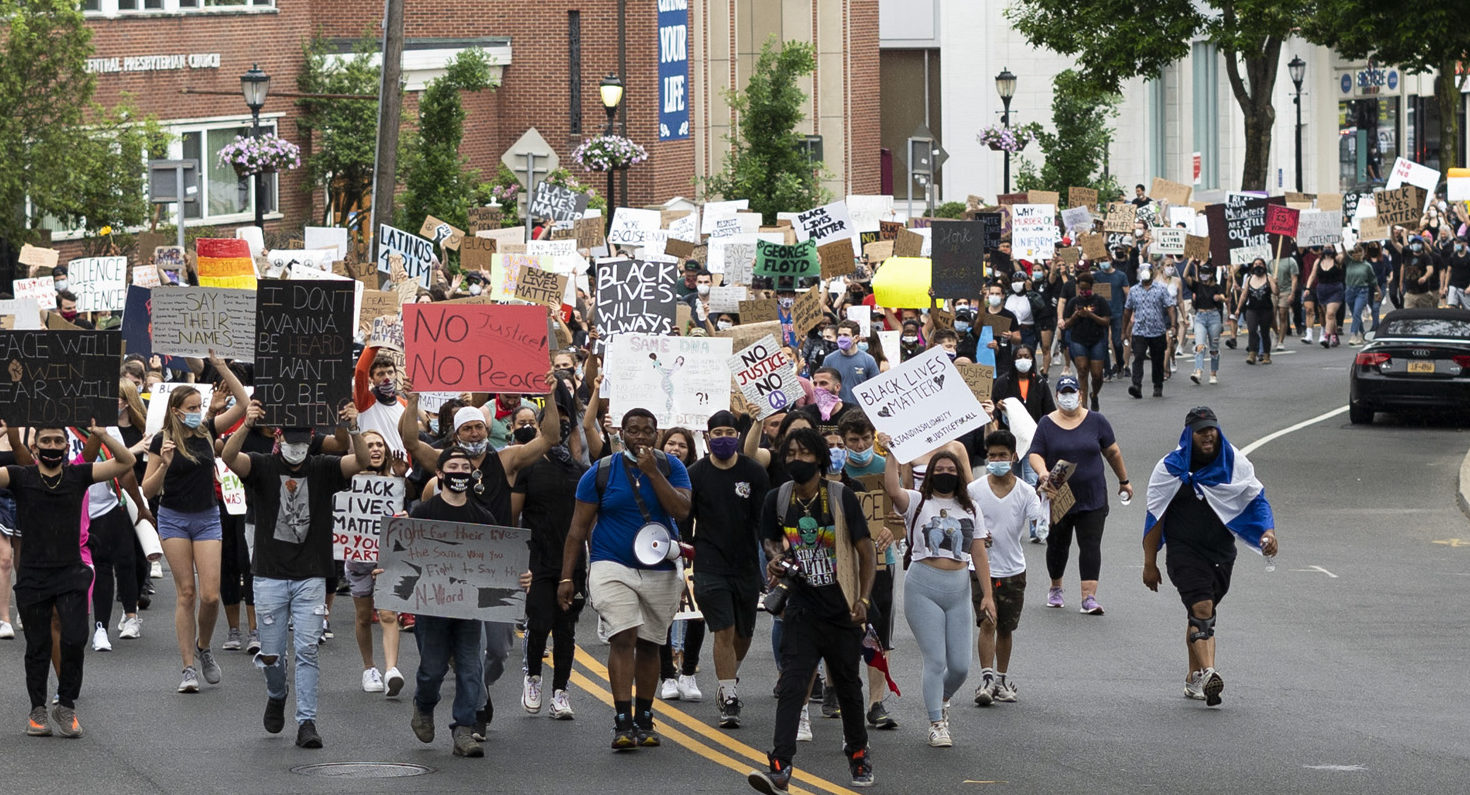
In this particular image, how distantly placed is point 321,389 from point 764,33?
51.3 m

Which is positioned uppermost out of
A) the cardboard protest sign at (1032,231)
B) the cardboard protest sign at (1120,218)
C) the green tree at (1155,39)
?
the green tree at (1155,39)

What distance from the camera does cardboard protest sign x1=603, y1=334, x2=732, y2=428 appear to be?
13945 mm

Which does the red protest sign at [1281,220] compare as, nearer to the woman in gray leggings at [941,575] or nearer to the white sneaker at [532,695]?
the woman in gray leggings at [941,575]

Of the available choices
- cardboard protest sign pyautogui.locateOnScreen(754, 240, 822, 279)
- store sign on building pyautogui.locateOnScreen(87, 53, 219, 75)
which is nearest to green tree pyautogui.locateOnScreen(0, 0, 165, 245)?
store sign on building pyautogui.locateOnScreen(87, 53, 219, 75)

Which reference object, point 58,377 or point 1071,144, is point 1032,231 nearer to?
point 1071,144

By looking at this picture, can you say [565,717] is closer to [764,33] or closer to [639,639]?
[639,639]

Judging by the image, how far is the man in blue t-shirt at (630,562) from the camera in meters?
11.2

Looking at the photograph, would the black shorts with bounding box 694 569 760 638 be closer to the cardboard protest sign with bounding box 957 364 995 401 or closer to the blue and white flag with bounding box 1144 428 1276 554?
the blue and white flag with bounding box 1144 428 1276 554

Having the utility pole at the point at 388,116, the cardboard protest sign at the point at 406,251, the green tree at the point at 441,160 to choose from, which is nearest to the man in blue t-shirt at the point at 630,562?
the cardboard protest sign at the point at 406,251

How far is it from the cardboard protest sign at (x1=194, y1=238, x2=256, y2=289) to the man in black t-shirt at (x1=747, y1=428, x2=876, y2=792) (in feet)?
40.9

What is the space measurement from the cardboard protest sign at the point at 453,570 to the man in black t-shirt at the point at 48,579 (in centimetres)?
171

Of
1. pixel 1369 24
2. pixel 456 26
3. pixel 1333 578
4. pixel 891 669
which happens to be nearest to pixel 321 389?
pixel 891 669

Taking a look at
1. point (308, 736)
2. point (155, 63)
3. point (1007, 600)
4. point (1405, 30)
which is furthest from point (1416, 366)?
point (155, 63)

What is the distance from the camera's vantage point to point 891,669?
13.6 m
